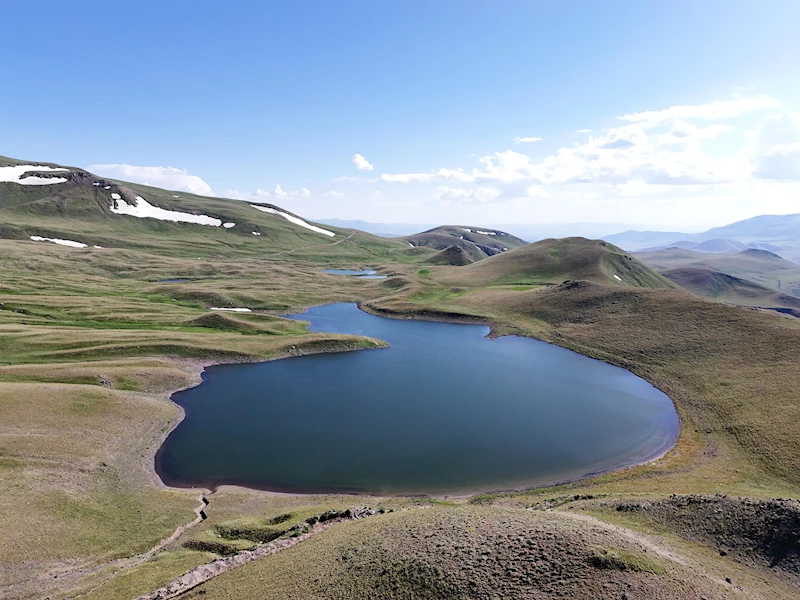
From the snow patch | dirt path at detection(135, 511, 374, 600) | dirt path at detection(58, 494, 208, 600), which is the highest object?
the snow patch

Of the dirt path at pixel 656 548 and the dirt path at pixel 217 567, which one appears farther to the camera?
the dirt path at pixel 217 567

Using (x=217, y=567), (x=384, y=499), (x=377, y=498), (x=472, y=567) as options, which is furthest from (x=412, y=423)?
(x=472, y=567)

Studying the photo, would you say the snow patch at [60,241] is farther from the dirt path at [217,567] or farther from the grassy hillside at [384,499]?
the dirt path at [217,567]

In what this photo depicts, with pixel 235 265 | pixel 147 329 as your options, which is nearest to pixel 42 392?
pixel 147 329

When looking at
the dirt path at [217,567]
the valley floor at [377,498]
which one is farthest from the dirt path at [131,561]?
the dirt path at [217,567]

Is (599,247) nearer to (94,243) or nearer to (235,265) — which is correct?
(235,265)

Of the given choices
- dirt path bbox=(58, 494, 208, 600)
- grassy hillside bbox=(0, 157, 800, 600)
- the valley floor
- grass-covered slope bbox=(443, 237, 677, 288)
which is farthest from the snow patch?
dirt path bbox=(58, 494, 208, 600)

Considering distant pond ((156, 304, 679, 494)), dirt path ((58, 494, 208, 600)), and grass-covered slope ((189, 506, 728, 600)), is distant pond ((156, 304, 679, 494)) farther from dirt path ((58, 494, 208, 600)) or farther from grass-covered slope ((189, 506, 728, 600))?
grass-covered slope ((189, 506, 728, 600))
